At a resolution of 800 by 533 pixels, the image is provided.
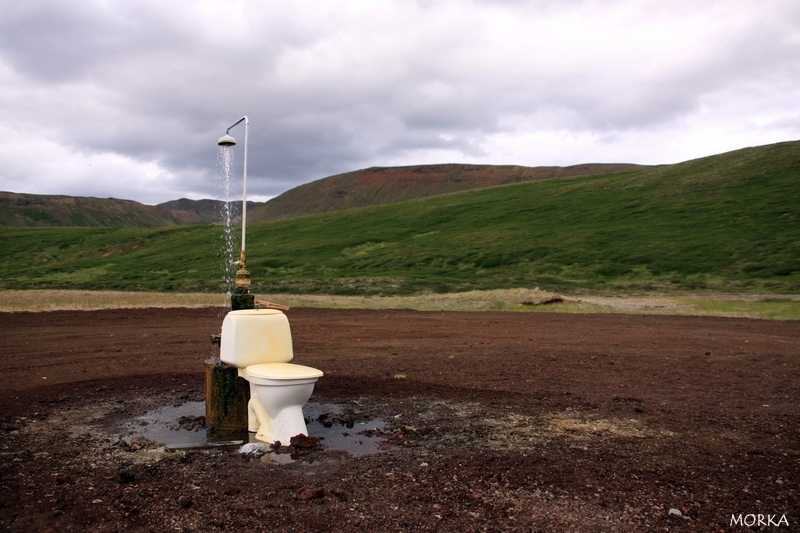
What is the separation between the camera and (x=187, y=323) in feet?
69.1

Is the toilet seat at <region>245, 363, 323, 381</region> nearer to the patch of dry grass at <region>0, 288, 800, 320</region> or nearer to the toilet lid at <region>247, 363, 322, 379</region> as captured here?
the toilet lid at <region>247, 363, 322, 379</region>

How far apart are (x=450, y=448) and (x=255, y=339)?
2.66m

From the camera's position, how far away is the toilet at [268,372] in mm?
7145

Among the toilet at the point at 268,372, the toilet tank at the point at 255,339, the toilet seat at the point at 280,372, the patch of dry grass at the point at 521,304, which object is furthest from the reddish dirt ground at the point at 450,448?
the patch of dry grass at the point at 521,304

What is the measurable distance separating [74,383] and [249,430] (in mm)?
3997

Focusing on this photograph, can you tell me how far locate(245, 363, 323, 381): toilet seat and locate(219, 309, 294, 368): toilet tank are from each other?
155 millimetres

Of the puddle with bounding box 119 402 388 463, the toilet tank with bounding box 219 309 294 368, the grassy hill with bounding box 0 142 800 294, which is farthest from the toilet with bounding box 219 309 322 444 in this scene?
the grassy hill with bounding box 0 142 800 294

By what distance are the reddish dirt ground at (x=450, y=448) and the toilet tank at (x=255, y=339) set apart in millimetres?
1216

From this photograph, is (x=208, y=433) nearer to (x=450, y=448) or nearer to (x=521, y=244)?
(x=450, y=448)

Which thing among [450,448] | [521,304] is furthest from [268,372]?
[521,304]

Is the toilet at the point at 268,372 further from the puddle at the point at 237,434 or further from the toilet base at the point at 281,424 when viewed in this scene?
the puddle at the point at 237,434

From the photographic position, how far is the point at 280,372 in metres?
7.22

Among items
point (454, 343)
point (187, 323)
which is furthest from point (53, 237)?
point (454, 343)

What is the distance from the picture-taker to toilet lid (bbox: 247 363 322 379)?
7066 millimetres
